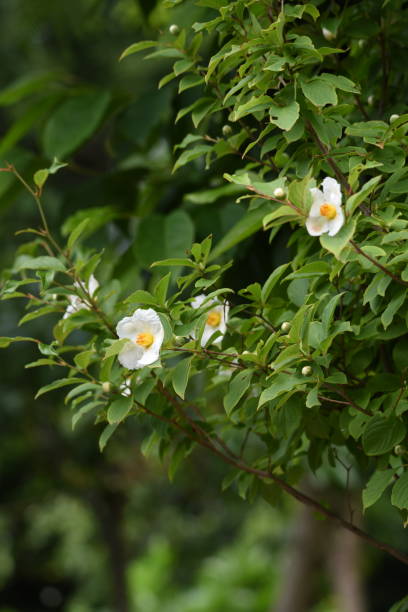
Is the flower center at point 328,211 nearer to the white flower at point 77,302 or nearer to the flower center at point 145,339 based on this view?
the flower center at point 145,339

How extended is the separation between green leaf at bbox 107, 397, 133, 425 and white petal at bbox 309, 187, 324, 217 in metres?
0.29

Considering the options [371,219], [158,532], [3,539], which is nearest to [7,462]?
[3,539]

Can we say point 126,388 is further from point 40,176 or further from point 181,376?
Answer: point 40,176

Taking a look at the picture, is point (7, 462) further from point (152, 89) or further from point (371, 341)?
point (371, 341)

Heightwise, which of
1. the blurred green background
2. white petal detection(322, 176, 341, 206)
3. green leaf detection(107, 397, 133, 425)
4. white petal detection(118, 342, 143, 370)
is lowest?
the blurred green background

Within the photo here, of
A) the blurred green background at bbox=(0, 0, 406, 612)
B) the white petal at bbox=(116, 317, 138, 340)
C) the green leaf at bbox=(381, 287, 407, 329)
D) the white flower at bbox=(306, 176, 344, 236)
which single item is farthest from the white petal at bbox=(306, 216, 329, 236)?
the blurred green background at bbox=(0, 0, 406, 612)

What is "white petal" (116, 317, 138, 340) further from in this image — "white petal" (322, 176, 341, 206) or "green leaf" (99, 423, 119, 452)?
"white petal" (322, 176, 341, 206)

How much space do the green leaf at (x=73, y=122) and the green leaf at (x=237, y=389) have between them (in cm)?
73

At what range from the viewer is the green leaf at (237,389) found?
0.84 meters

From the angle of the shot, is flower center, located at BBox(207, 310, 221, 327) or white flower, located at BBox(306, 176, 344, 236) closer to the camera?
white flower, located at BBox(306, 176, 344, 236)

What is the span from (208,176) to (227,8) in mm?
621

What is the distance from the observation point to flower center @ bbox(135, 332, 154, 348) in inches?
31.4

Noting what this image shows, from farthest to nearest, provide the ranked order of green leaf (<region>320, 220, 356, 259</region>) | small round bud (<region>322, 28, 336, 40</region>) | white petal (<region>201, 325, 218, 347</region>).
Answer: small round bud (<region>322, 28, 336, 40</region>), white petal (<region>201, 325, 218, 347</region>), green leaf (<region>320, 220, 356, 259</region>)

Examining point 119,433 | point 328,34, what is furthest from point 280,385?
point 119,433
